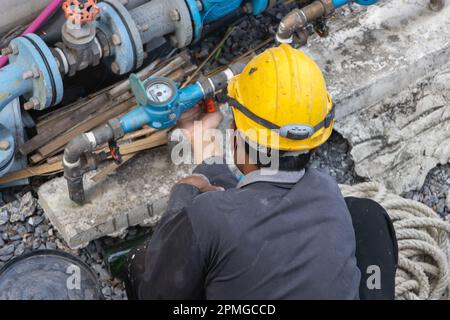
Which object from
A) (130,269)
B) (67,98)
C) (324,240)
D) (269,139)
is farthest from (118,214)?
(324,240)

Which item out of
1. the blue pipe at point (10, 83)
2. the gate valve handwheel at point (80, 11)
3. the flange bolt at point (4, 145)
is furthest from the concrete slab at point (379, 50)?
the flange bolt at point (4, 145)

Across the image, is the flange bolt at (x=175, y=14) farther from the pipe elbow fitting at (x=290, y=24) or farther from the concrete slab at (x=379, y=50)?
the concrete slab at (x=379, y=50)

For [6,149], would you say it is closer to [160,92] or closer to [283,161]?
[160,92]

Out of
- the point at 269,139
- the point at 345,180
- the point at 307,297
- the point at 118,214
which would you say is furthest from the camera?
the point at 345,180

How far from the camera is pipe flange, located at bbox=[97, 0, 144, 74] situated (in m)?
3.71

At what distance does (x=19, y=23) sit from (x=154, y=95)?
123 cm

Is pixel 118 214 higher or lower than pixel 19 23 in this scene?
lower

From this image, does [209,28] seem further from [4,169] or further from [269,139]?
[269,139]

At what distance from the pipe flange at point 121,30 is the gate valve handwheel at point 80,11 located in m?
0.16

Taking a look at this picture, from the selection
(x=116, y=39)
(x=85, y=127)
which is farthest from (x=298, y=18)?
(x=85, y=127)

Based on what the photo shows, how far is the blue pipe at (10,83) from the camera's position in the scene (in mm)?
3564

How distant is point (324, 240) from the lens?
2461mm

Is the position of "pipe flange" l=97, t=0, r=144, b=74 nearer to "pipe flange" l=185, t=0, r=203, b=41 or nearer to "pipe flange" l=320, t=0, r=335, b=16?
"pipe flange" l=185, t=0, r=203, b=41
